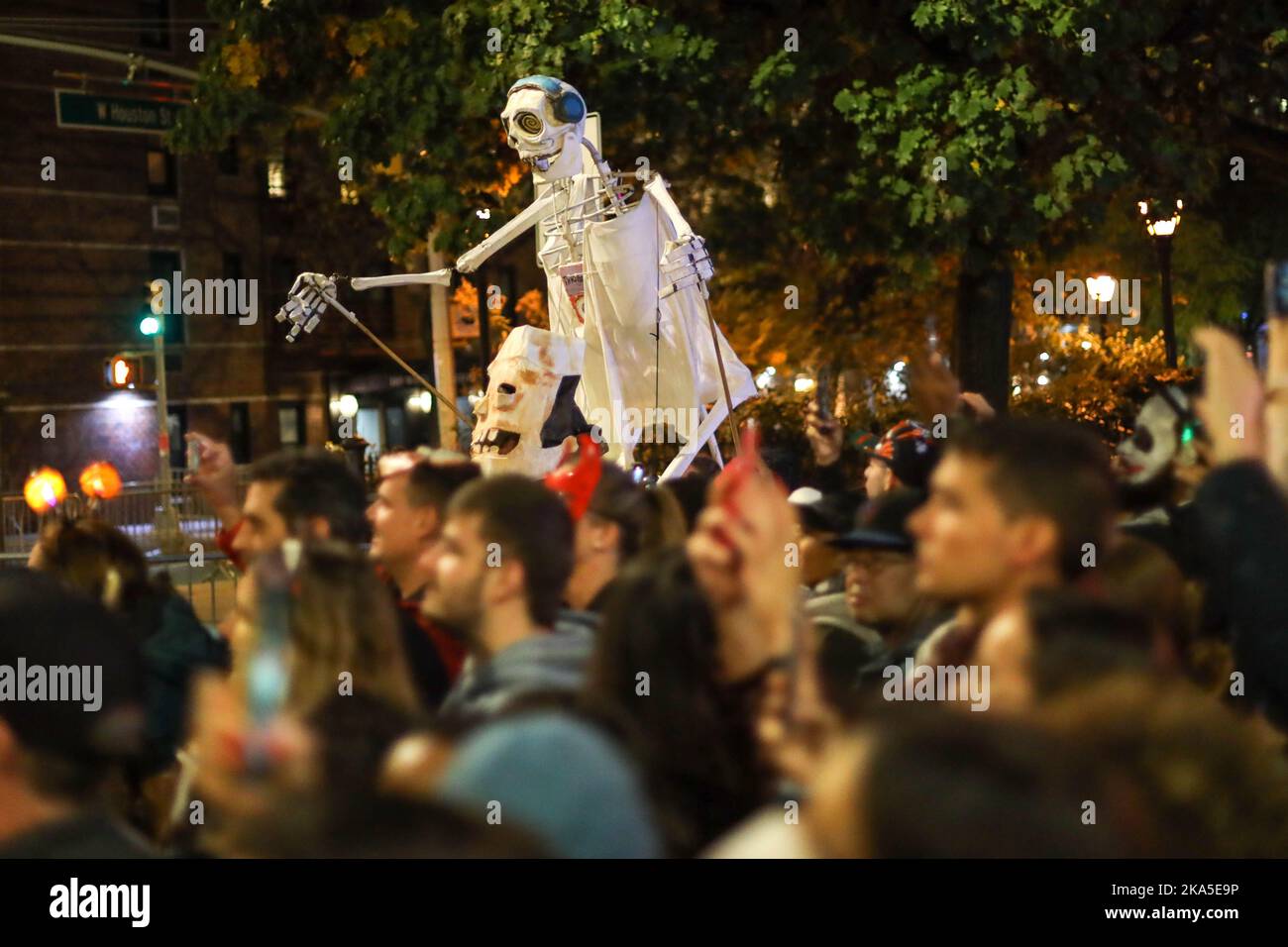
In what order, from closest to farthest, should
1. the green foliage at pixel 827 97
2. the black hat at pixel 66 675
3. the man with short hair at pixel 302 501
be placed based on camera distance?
the black hat at pixel 66 675, the man with short hair at pixel 302 501, the green foliage at pixel 827 97

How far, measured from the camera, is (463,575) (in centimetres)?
366

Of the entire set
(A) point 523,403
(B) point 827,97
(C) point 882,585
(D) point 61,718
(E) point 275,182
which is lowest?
(D) point 61,718

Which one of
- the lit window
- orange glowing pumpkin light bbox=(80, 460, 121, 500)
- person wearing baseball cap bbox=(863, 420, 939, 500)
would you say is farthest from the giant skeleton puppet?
the lit window

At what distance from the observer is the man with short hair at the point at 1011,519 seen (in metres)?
3.20

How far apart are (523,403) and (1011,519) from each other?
5.32 m

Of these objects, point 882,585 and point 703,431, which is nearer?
point 882,585

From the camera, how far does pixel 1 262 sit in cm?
3353

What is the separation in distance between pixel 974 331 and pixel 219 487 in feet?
38.3

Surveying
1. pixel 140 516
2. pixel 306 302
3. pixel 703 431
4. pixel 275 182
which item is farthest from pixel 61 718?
pixel 275 182

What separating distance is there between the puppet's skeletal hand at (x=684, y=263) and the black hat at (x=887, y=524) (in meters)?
4.86

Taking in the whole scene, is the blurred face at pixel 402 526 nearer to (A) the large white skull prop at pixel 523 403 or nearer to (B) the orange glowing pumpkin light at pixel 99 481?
(A) the large white skull prop at pixel 523 403

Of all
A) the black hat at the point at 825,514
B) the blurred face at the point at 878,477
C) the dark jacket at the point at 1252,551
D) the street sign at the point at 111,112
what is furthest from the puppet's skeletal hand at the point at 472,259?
the street sign at the point at 111,112

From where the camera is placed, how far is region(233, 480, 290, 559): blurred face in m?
4.63

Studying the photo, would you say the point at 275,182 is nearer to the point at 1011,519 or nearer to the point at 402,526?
the point at 402,526
